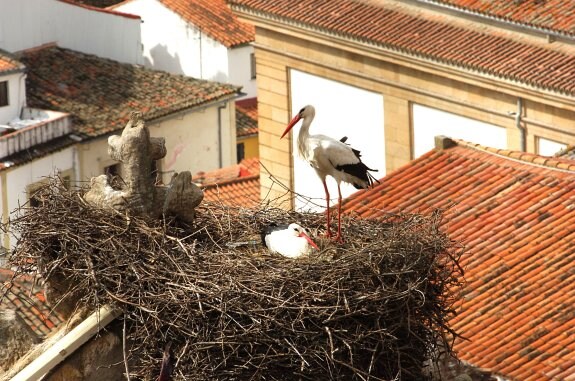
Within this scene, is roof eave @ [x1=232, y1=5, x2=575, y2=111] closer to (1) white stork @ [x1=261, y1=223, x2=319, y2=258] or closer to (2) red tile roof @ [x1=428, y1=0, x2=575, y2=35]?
(2) red tile roof @ [x1=428, y1=0, x2=575, y2=35]

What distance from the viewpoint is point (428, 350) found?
9234 mm

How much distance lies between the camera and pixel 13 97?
96.7 feet

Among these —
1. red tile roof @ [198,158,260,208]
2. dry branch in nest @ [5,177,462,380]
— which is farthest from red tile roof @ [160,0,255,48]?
dry branch in nest @ [5,177,462,380]

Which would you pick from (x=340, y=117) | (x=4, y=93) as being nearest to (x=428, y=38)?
(x=340, y=117)

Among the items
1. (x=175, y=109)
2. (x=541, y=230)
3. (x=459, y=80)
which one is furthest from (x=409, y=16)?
(x=541, y=230)

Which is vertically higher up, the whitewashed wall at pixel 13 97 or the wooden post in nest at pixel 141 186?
the wooden post in nest at pixel 141 186

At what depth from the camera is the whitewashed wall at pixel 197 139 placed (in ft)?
105

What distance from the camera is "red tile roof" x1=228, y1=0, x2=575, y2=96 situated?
23.2 m

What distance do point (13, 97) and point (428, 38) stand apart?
7.51 m

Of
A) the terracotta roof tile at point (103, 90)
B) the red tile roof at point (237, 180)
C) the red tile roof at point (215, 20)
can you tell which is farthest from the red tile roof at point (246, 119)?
the red tile roof at point (237, 180)

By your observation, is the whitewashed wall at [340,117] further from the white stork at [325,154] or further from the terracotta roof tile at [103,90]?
the white stork at [325,154]

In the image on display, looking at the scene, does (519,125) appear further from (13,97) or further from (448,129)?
(13,97)

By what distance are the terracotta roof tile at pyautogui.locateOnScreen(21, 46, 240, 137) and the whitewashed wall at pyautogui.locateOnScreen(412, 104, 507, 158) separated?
5.93 m

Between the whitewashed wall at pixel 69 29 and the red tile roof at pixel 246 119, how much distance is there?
2250 mm
